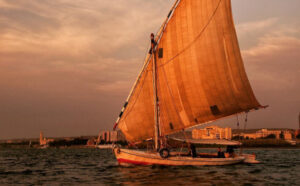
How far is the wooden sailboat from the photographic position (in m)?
37.9

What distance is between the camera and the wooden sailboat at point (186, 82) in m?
37.9

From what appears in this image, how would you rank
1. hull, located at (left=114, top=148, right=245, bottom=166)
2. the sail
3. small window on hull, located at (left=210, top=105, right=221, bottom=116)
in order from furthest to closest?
small window on hull, located at (left=210, top=105, right=221, bottom=116) < the sail < hull, located at (left=114, top=148, right=245, bottom=166)

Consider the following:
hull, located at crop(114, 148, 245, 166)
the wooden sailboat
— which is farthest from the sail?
hull, located at crop(114, 148, 245, 166)

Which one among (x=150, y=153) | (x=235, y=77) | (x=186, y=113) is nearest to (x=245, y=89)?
(x=235, y=77)

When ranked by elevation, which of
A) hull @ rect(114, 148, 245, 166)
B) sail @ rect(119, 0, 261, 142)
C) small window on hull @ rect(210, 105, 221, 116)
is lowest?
hull @ rect(114, 148, 245, 166)

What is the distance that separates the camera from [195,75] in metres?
38.5

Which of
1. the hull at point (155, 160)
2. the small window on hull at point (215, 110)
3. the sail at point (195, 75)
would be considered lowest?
the hull at point (155, 160)

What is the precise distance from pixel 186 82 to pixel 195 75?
122 centimetres

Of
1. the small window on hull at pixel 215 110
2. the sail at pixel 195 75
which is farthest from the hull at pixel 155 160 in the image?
the small window on hull at pixel 215 110

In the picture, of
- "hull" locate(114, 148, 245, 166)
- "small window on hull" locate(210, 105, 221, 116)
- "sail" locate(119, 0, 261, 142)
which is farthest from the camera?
"small window on hull" locate(210, 105, 221, 116)

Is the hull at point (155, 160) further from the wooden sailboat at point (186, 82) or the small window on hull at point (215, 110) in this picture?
the small window on hull at point (215, 110)

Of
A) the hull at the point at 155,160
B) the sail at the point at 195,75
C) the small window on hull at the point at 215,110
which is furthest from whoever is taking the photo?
the small window on hull at the point at 215,110

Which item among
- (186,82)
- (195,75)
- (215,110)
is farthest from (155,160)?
(195,75)

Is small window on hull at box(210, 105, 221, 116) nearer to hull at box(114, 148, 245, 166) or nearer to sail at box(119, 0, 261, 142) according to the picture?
sail at box(119, 0, 261, 142)
